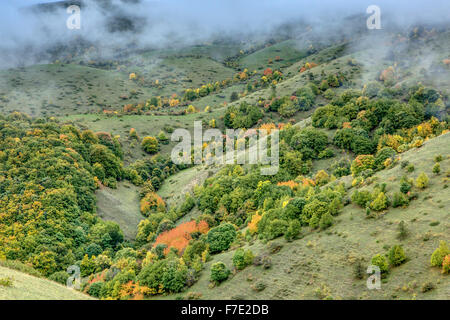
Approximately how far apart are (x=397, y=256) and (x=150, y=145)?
10219 centimetres

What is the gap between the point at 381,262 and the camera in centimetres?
3162

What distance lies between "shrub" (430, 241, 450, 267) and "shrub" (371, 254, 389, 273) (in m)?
3.67

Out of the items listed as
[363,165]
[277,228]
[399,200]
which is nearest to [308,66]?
[363,165]

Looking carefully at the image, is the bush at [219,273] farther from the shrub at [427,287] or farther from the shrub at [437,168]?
the shrub at [437,168]

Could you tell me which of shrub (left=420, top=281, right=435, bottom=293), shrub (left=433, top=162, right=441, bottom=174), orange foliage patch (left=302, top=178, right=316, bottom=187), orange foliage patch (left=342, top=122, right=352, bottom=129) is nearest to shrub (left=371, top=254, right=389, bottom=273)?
shrub (left=420, top=281, right=435, bottom=293)

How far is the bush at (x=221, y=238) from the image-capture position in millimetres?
53316

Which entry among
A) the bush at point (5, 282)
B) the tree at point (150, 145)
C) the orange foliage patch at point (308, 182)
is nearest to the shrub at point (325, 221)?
the orange foliage patch at point (308, 182)

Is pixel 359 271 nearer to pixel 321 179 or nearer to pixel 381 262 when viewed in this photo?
pixel 381 262

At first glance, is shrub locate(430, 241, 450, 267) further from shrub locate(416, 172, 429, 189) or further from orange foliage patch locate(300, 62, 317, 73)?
orange foliage patch locate(300, 62, 317, 73)

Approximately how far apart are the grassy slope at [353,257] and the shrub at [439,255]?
2.09ft

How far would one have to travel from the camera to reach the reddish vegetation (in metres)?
59.5
